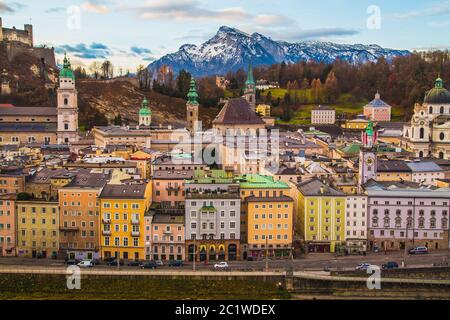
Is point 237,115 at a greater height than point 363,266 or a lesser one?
greater

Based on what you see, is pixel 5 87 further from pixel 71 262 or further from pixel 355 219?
pixel 355 219

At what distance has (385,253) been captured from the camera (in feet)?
165

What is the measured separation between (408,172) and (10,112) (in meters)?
60.1

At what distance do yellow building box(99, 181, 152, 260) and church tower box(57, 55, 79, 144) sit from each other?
→ 47387mm

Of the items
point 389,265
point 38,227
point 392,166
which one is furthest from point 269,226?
point 392,166

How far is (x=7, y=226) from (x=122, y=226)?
26.0 ft

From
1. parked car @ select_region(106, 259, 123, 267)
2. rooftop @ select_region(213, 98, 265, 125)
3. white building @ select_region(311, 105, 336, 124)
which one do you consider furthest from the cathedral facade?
parked car @ select_region(106, 259, 123, 267)

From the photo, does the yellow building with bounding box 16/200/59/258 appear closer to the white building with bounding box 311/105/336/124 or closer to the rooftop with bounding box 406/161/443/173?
the rooftop with bounding box 406/161/443/173

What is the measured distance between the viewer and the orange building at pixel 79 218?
161 feet

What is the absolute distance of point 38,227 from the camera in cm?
4909

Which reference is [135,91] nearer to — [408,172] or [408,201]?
[408,172]

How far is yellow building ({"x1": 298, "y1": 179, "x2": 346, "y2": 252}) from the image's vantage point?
167 ft

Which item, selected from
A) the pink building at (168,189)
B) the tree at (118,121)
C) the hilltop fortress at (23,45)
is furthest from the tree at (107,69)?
the pink building at (168,189)
